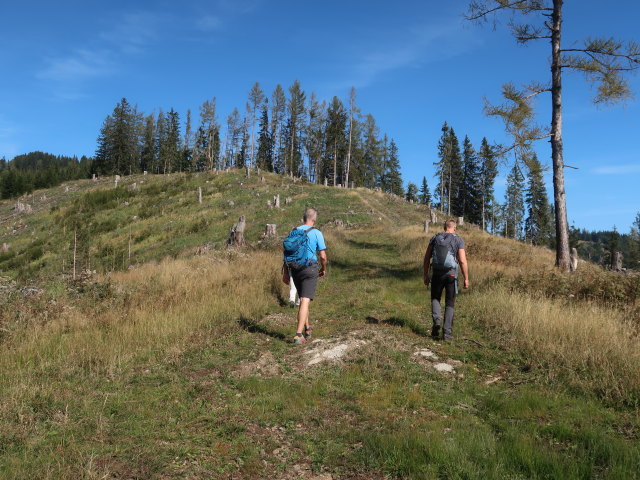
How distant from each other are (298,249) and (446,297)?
2.69 meters

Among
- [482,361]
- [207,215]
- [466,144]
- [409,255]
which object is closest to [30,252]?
[207,215]

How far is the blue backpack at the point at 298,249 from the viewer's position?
22.3ft

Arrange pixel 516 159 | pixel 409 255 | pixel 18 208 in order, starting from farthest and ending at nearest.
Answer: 1. pixel 18 208
2. pixel 409 255
3. pixel 516 159

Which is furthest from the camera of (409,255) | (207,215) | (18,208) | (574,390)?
(18,208)

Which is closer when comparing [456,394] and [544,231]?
[456,394]

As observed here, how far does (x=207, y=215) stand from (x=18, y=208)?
2625 cm

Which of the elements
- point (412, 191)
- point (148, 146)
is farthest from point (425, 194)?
point (148, 146)

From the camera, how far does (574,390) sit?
15.0 feet

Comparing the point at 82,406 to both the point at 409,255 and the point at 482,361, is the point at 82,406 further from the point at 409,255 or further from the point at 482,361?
the point at 409,255

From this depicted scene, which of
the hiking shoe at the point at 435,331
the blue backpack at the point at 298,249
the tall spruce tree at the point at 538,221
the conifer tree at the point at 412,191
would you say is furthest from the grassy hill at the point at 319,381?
the conifer tree at the point at 412,191

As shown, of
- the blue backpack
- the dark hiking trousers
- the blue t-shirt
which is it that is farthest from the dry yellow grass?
the blue backpack

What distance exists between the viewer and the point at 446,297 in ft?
22.9

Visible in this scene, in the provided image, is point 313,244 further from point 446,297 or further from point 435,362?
point 435,362

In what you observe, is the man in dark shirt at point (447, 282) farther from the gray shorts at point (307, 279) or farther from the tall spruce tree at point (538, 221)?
the tall spruce tree at point (538, 221)
